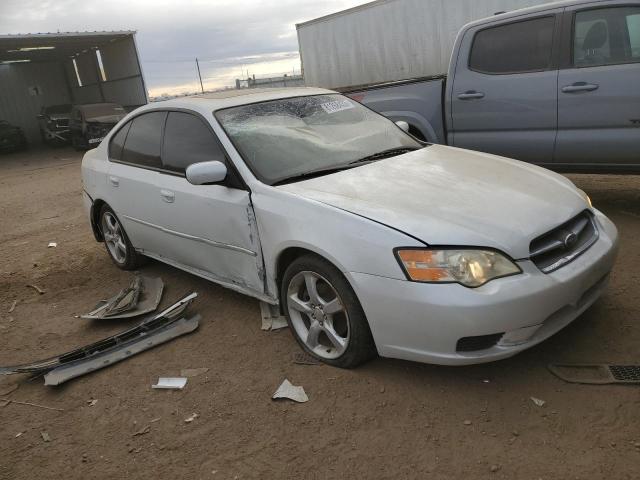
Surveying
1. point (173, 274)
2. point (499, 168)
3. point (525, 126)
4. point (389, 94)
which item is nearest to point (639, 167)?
point (525, 126)

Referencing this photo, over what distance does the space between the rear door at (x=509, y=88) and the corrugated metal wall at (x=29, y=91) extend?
1138 inches

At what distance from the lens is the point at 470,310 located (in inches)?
97.3

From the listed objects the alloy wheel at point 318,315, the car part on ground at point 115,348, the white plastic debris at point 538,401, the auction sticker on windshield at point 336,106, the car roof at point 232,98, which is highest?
the car roof at point 232,98

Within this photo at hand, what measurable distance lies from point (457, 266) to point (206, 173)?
1.61 meters

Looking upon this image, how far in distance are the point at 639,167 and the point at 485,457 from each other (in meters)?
3.64

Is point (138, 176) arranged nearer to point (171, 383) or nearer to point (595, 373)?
point (171, 383)

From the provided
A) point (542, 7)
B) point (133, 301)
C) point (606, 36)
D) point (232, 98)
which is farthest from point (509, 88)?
point (133, 301)

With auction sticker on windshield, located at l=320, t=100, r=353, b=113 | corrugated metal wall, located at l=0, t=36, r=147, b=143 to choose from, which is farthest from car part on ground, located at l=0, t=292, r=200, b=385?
corrugated metal wall, located at l=0, t=36, r=147, b=143

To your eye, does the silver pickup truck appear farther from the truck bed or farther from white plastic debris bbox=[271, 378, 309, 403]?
white plastic debris bbox=[271, 378, 309, 403]

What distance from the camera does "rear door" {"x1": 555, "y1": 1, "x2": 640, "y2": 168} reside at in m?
4.68

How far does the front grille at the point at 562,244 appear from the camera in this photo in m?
2.66

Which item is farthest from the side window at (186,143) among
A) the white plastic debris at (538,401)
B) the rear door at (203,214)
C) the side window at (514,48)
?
the side window at (514,48)

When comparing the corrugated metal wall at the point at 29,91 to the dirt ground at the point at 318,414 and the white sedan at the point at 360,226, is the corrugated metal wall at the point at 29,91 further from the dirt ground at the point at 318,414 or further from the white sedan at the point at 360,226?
the dirt ground at the point at 318,414

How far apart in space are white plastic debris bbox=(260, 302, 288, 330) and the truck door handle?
3112 mm
